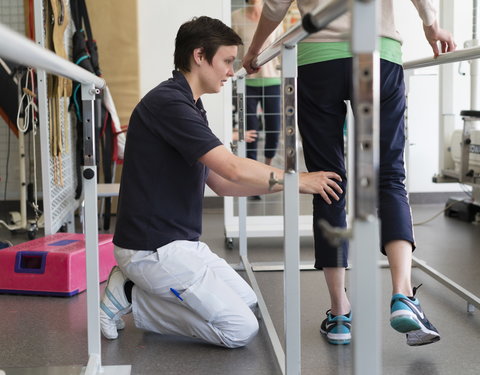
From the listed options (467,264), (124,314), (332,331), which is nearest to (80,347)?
(124,314)

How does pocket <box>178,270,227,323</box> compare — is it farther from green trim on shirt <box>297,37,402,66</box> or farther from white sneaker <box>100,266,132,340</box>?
green trim on shirt <box>297,37,402,66</box>

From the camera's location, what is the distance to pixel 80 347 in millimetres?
2229

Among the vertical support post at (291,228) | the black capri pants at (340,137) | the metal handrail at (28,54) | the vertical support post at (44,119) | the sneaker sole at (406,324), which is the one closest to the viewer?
the metal handrail at (28,54)

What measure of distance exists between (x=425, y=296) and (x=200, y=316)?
3.28 feet

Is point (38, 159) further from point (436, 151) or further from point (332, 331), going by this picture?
point (332, 331)

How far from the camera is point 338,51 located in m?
1.99

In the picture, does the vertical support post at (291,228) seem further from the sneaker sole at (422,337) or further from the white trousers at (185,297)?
the white trousers at (185,297)

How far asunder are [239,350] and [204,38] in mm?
935

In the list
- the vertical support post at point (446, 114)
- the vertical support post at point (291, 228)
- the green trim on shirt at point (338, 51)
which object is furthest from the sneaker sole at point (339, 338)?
the vertical support post at point (446, 114)

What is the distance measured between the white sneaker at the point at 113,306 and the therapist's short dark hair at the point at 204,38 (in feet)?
2.31

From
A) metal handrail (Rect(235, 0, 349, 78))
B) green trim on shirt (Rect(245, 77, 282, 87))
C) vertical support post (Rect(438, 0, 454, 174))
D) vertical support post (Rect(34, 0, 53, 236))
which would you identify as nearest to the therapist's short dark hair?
metal handrail (Rect(235, 0, 349, 78))

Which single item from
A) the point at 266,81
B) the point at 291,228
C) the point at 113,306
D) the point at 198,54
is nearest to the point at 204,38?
the point at 198,54

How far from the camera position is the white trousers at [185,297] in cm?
219

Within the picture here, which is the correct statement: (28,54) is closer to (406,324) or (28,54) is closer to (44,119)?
(406,324)
